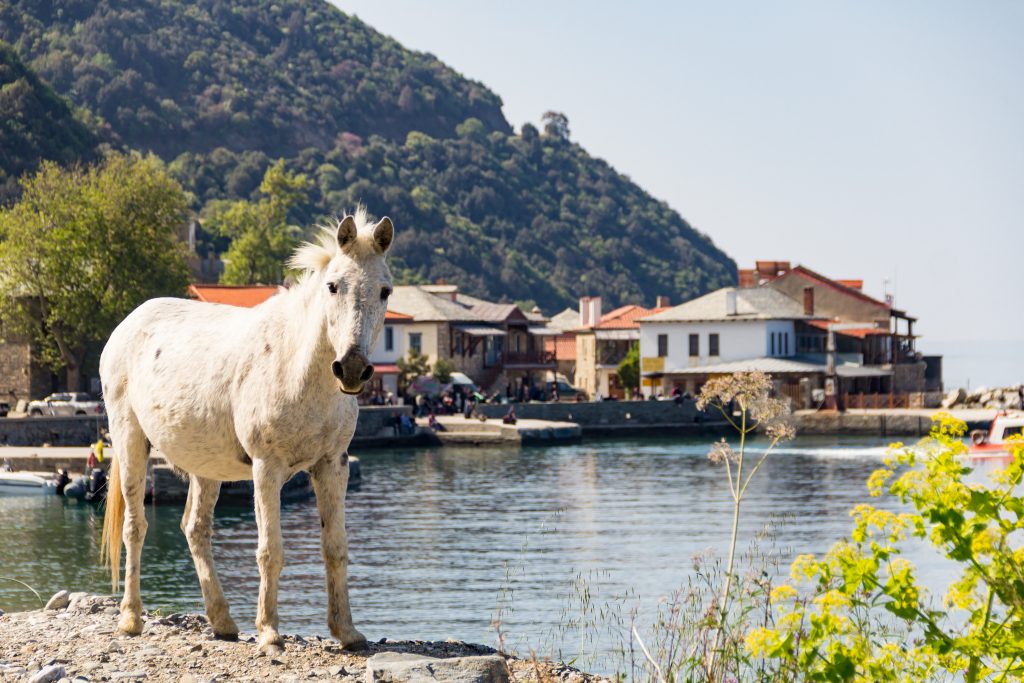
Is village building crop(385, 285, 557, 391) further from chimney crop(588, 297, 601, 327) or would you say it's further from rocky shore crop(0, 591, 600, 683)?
rocky shore crop(0, 591, 600, 683)

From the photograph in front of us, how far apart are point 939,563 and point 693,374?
6273 cm

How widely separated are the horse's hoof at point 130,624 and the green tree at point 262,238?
85.9m

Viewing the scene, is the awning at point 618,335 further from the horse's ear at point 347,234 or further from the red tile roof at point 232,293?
the horse's ear at point 347,234

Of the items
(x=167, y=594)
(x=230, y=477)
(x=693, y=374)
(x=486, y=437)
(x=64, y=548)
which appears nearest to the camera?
(x=230, y=477)

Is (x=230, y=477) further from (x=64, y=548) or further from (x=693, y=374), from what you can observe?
(x=693, y=374)

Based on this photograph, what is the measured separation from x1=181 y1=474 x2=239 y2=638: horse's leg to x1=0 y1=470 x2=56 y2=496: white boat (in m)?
34.9

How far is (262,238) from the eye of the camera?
10206cm

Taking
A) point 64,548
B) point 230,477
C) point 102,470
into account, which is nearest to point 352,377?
point 230,477

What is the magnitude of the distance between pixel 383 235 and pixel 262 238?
9456 cm

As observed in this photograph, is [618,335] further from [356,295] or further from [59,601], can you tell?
[356,295]

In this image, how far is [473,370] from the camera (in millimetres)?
97000

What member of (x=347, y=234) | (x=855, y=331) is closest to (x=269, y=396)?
(x=347, y=234)

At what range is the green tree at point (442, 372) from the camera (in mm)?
88875

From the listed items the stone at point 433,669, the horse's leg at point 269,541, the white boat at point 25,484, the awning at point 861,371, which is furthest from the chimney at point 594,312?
the stone at point 433,669
